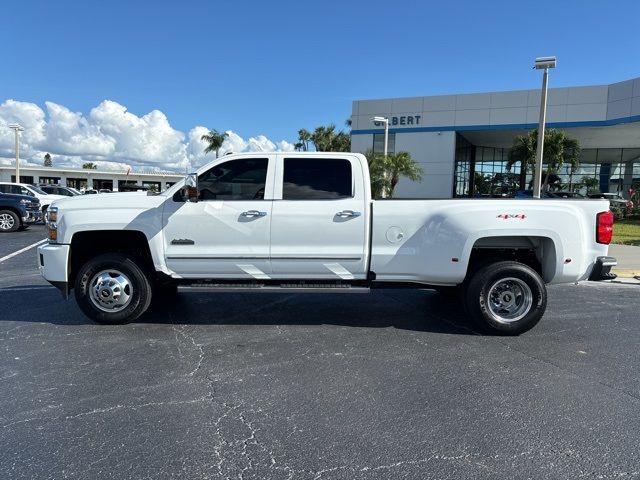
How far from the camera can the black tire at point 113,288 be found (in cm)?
562

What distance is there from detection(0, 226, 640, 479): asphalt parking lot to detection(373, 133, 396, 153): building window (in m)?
30.4

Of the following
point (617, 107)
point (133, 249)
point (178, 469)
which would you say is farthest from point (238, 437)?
point (617, 107)

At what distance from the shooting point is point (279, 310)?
21.4 feet

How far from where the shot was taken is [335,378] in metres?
4.25

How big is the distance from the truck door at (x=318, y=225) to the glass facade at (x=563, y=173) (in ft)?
110

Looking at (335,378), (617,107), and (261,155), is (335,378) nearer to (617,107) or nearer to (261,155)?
(261,155)

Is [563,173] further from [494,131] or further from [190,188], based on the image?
[190,188]

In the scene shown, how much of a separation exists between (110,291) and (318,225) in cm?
255

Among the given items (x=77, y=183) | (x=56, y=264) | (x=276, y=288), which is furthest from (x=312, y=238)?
(x=77, y=183)

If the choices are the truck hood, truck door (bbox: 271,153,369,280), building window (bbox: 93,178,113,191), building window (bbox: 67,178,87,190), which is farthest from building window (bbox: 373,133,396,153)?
building window (bbox: 93,178,113,191)

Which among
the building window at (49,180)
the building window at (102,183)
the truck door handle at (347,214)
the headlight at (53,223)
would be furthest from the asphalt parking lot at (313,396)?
the building window at (102,183)

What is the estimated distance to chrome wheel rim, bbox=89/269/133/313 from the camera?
564cm

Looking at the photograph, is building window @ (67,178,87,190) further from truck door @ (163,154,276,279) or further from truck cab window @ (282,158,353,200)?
truck cab window @ (282,158,353,200)

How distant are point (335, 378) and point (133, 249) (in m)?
3.13
